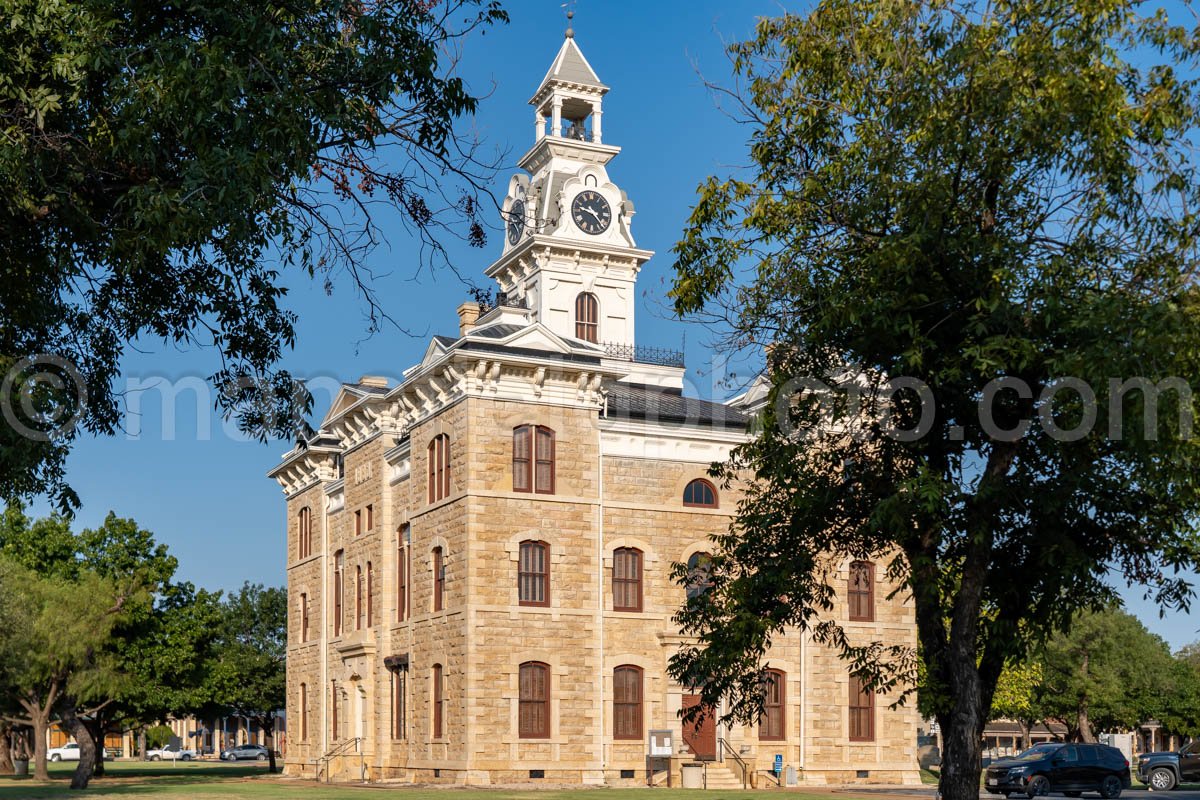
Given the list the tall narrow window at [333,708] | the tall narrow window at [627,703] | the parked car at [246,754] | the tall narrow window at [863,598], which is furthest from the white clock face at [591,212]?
the parked car at [246,754]

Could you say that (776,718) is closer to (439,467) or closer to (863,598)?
(863,598)

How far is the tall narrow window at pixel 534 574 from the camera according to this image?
40.8 metres

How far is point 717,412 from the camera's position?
45875mm

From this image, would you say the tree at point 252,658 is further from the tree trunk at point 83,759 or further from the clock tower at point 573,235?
the clock tower at point 573,235

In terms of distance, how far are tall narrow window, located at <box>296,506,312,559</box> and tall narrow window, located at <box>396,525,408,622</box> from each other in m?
9.84

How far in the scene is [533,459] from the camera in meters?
41.3

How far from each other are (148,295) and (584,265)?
1528 inches

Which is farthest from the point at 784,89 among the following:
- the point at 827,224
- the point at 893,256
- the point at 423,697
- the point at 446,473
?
the point at 423,697

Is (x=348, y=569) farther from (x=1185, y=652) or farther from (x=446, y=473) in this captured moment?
(x=1185, y=652)

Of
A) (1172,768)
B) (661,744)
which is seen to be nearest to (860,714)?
(661,744)

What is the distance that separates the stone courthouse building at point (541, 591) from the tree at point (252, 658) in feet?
51.1

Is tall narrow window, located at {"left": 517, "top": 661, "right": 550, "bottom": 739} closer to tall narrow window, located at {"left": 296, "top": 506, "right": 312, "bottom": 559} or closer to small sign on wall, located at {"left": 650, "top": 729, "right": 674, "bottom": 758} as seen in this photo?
small sign on wall, located at {"left": 650, "top": 729, "right": 674, "bottom": 758}

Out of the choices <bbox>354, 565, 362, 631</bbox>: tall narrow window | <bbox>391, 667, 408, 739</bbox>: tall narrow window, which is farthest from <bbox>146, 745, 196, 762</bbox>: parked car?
<bbox>391, 667, 408, 739</bbox>: tall narrow window

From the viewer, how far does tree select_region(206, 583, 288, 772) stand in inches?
2514
